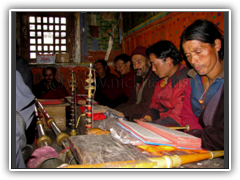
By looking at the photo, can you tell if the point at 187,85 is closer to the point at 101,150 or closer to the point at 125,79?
the point at 101,150

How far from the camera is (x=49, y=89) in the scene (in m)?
5.55

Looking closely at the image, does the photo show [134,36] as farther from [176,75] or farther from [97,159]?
[97,159]

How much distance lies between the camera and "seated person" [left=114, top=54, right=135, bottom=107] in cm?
395

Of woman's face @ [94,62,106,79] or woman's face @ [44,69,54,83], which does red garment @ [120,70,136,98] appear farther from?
→ woman's face @ [44,69,54,83]

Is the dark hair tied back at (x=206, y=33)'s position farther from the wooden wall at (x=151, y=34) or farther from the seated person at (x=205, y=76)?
the wooden wall at (x=151, y=34)

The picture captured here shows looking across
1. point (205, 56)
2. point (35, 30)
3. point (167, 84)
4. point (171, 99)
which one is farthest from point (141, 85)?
point (35, 30)

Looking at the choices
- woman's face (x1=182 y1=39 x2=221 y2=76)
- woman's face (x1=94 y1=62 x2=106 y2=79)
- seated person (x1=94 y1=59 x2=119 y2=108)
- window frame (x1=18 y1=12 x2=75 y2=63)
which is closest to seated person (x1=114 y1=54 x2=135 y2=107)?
seated person (x1=94 y1=59 x2=119 y2=108)

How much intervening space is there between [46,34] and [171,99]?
6.24 metres

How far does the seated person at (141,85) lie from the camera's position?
295 cm

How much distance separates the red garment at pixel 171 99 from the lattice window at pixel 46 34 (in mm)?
5606

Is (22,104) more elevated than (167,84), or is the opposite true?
(167,84)

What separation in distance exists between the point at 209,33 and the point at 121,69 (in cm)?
289

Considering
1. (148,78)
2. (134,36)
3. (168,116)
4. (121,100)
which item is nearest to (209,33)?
(168,116)

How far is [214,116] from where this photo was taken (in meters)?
1.34
